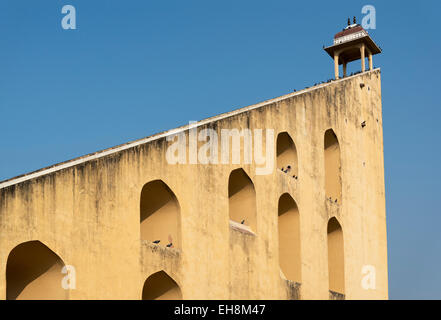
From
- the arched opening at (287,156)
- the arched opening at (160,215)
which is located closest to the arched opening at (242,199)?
the arched opening at (287,156)

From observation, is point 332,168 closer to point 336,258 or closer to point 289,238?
point 336,258

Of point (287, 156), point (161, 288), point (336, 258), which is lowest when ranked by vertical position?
point (161, 288)

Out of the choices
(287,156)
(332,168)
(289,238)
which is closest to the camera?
(289,238)

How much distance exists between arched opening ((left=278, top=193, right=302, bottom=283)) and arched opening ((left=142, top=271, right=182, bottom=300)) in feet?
13.3

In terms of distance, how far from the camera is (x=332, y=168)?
16.9m

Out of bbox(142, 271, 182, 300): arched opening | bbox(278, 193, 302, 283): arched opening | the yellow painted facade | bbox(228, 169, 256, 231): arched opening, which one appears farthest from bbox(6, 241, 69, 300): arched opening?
bbox(278, 193, 302, 283): arched opening

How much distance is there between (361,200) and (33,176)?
11565 millimetres

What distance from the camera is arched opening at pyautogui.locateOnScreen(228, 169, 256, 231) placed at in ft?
40.2

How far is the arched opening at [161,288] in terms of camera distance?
33.0ft

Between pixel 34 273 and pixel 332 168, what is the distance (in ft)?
32.2

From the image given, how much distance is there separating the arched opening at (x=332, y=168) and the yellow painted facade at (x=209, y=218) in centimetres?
3

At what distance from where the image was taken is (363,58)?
767 inches

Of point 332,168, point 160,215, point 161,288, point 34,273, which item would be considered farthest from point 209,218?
point 332,168
